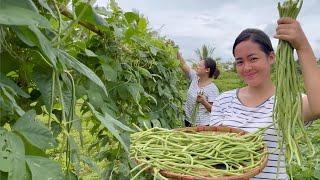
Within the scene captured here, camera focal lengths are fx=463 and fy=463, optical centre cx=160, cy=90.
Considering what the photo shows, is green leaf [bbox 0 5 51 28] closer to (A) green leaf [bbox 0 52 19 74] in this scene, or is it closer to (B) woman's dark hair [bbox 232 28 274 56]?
(A) green leaf [bbox 0 52 19 74]

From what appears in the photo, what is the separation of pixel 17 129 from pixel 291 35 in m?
0.83

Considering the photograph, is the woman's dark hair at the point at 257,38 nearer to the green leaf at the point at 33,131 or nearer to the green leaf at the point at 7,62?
the green leaf at the point at 7,62

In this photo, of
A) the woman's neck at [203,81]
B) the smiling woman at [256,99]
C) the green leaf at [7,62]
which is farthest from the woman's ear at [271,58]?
the woman's neck at [203,81]

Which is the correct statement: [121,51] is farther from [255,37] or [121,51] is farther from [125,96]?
[255,37]

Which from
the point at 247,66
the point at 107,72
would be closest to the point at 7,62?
the point at 107,72

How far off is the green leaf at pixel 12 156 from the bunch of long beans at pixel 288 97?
0.78m

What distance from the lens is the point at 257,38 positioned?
1.68m

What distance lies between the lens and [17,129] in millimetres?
721

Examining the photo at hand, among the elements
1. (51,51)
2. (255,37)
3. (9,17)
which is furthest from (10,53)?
(255,37)

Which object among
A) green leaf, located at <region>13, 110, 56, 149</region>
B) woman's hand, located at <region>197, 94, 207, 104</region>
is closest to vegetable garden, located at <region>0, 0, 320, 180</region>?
green leaf, located at <region>13, 110, 56, 149</region>

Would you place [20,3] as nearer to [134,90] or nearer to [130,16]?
[130,16]

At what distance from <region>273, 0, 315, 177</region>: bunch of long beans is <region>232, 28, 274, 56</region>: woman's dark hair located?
1.27 ft

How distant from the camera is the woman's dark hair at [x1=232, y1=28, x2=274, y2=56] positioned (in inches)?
66.1

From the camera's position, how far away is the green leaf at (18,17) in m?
0.61
